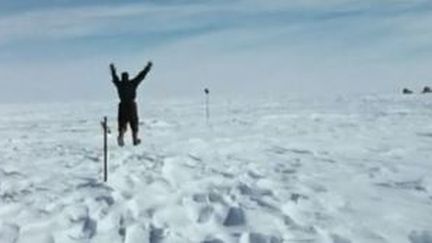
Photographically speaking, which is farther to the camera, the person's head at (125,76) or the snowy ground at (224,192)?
the person's head at (125,76)

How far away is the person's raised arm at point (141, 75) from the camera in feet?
53.5

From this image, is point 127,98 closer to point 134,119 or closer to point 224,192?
point 134,119

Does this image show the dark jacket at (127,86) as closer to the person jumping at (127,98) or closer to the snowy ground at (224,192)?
the person jumping at (127,98)

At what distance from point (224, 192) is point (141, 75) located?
6.26 metres

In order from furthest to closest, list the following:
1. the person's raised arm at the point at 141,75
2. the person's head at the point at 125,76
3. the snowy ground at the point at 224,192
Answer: the person's head at the point at 125,76 → the person's raised arm at the point at 141,75 → the snowy ground at the point at 224,192

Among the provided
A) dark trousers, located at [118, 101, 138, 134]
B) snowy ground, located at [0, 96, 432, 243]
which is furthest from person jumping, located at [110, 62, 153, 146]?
snowy ground, located at [0, 96, 432, 243]

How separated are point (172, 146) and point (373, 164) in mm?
5193

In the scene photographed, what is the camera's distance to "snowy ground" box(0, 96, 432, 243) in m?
8.87

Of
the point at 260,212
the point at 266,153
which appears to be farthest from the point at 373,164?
the point at 260,212

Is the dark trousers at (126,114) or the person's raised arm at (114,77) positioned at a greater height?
the person's raised arm at (114,77)

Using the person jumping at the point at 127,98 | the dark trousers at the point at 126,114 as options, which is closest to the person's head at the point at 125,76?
the person jumping at the point at 127,98

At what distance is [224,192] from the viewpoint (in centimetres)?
1078

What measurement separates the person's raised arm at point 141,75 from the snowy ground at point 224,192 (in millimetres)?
1253

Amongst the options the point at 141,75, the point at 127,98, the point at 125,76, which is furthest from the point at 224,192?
the point at 127,98
